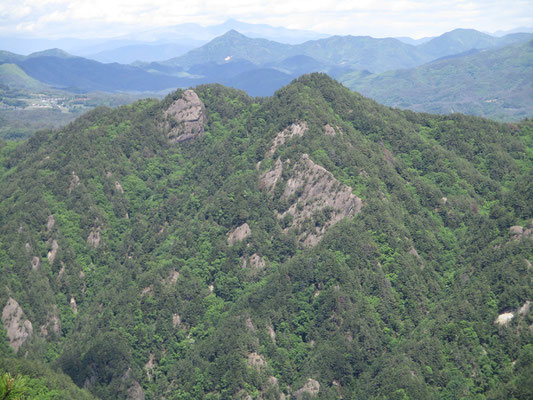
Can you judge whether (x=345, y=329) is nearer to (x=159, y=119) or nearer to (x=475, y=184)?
(x=475, y=184)

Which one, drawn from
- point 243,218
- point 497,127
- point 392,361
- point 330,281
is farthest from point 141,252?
point 497,127

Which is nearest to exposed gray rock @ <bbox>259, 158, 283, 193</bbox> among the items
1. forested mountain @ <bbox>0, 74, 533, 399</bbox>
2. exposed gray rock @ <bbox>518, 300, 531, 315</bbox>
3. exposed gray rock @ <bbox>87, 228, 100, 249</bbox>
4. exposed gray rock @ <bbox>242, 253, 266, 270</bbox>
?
forested mountain @ <bbox>0, 74, 533, 399</bbox>

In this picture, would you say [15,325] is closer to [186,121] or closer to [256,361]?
[256,361]

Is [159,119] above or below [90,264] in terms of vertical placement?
above

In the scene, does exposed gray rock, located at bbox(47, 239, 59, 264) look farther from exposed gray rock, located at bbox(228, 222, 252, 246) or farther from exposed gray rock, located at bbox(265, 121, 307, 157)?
exposed gray rock, located at bbox(265, 121, 307, 157)

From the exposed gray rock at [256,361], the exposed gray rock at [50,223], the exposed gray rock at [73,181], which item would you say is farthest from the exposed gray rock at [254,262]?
the exposed gray rock at [73,181]

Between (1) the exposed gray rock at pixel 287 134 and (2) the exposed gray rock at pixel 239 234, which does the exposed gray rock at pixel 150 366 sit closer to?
(2) the exposed gray rock at pixel 239 234
